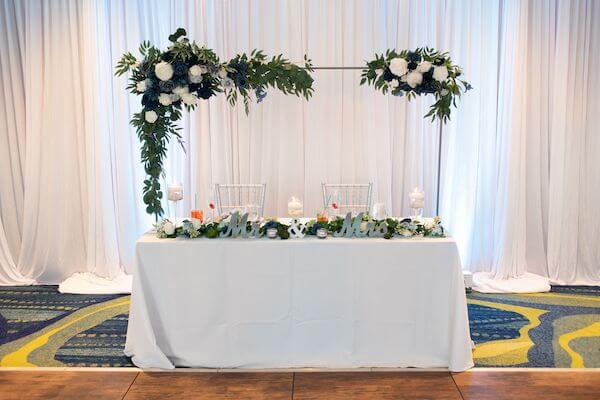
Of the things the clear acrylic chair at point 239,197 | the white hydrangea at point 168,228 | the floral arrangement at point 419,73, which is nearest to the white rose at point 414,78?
the floral arrangement at point 419,73

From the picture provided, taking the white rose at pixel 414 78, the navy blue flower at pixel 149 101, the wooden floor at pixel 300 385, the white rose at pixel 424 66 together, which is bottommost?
the wooden floor at pixel 300 385

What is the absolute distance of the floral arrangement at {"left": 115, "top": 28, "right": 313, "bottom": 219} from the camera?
355 cm

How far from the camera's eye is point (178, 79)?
359 centimetres

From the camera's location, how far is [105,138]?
5.43 meters

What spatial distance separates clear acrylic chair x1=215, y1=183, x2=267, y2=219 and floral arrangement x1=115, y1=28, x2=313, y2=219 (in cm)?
144

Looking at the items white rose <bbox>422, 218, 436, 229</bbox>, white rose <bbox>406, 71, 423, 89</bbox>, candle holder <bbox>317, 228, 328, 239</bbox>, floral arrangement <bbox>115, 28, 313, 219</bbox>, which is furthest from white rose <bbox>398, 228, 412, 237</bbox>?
floral arrangement <bbox>115, 28, 313, 219</bbox>

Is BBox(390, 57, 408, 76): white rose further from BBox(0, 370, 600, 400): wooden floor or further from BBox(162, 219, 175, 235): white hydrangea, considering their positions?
BBox(0, 370, 600, 400): wooden floor

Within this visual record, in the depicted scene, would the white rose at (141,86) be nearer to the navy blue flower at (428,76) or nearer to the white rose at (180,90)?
the white rose at (180,90)

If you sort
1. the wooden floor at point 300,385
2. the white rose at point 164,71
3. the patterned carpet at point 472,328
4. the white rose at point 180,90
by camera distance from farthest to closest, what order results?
the patterned carpet at point 472,328 → the white rose at point 180,90 → the white rose at point 164,71 → the wooden floor at point 300,385

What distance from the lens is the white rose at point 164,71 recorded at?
3486 mm

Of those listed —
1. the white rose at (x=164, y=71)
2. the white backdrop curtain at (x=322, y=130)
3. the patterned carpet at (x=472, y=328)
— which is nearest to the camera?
the white rose at (x=164, y=71)

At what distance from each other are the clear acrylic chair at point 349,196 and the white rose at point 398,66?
159 cm

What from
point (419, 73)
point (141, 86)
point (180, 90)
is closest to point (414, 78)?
point (419, 73)

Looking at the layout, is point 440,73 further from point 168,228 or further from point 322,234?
point 168,228
